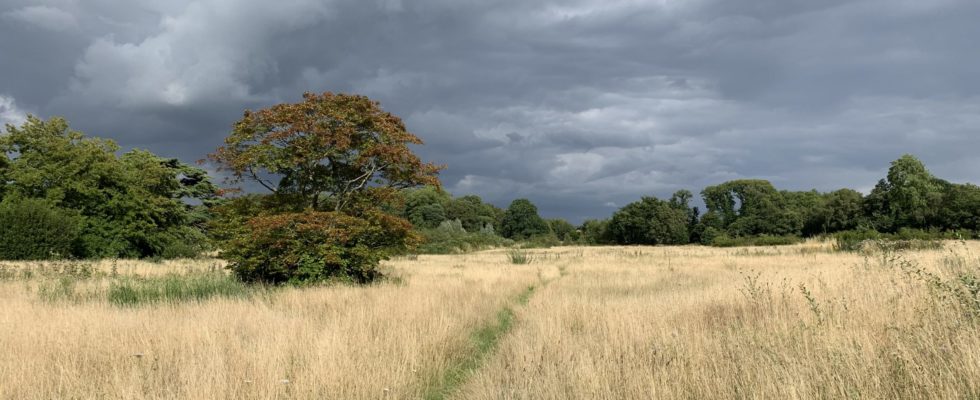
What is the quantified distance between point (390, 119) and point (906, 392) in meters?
16.0

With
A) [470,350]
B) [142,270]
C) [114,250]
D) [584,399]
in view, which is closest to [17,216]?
[114,250]

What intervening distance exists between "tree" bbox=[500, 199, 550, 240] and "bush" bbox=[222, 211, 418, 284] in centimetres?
12191

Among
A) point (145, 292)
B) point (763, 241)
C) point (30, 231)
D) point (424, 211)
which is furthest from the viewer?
point (424, 211)

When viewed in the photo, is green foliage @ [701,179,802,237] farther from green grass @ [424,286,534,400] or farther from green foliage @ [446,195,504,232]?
green grass @ [424,286,534,400]

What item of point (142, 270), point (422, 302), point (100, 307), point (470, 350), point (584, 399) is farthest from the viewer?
point (142, 270)

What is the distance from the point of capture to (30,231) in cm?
3453

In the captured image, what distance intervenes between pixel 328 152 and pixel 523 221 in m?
127

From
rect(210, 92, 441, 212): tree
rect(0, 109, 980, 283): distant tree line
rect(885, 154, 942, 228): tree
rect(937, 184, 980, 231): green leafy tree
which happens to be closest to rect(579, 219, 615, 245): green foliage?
rect(0, 109, 980, 283): distant tree line

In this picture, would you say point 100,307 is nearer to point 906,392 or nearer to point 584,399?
point 584,399

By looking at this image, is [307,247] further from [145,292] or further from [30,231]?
[30,231]

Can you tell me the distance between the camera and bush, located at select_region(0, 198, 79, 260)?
34.2 m

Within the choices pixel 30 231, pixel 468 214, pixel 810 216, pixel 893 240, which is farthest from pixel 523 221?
pixel 30 231

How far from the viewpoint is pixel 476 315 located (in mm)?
10633

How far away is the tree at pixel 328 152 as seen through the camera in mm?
16375
